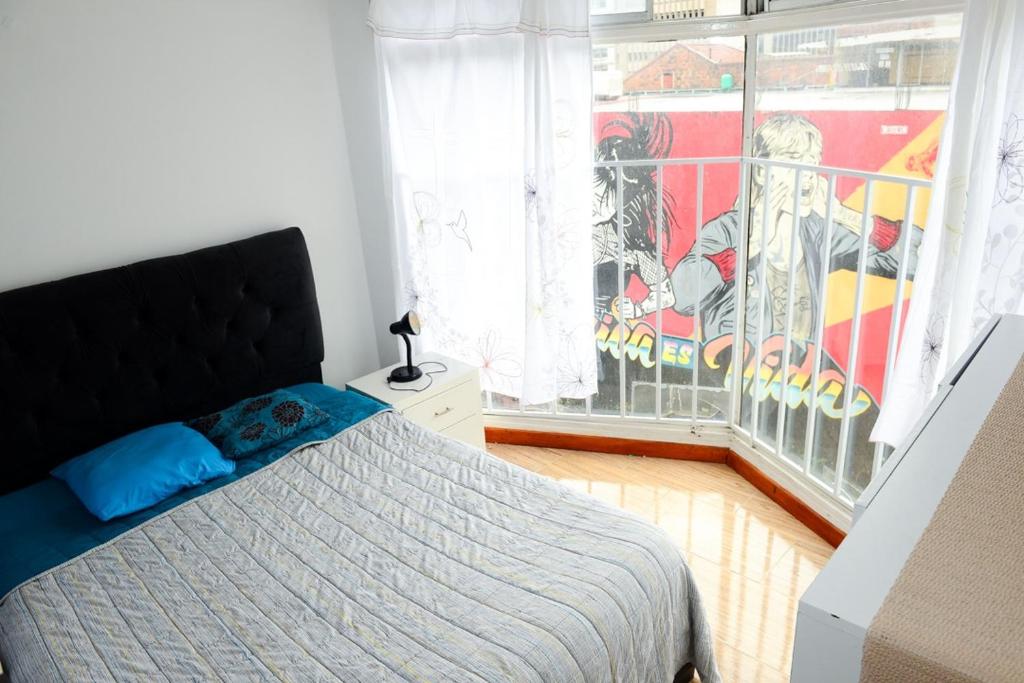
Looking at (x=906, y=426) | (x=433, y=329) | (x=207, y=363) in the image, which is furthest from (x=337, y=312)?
(x=906, y=426)

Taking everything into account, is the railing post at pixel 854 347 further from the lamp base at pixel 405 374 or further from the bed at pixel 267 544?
the lamp base at pixel 405 374

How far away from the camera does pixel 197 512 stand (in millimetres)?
2080

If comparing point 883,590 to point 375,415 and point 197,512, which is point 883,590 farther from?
point 375,415

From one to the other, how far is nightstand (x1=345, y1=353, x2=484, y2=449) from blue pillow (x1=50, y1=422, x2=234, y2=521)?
0.72m

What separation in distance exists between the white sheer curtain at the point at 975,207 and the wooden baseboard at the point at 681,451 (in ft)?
2.79

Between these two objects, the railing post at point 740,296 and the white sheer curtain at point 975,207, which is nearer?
the white sheer curtain at point 975,207

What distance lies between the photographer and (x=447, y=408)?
2.94 metres

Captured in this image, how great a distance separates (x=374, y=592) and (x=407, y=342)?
A: 1.34 metres

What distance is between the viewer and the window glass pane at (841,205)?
215 centimetres

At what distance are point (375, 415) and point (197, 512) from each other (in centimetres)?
72

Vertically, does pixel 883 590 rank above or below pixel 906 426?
above

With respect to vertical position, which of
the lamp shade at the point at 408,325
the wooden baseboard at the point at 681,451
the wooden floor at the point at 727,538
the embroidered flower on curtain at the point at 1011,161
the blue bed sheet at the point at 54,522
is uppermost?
the embroidered flower on curtain at the point at 1011,161

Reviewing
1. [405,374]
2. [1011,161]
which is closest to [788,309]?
[1011,161]

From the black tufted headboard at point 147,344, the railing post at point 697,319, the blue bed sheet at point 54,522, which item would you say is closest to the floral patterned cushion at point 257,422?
the blue bed sheet at point 54,522
